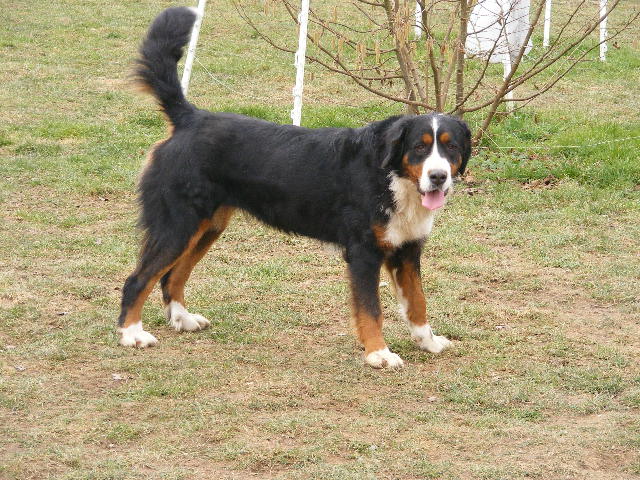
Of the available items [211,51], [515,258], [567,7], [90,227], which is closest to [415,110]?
[515,258]

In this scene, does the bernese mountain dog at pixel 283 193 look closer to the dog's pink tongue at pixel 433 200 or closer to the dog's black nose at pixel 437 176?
the dog's pink tongue at pixel 433 200

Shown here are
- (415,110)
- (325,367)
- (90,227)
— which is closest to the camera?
(325,367)

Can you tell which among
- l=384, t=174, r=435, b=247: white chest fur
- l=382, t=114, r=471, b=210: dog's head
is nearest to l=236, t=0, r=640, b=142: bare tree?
l=382, t=114, r=471, b=210: dog's head

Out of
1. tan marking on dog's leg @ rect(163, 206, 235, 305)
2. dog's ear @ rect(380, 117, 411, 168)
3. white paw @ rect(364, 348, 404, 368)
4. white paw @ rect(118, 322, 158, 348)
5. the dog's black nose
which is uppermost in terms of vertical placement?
dog's ear @ rect(380, 117, 411, 168)

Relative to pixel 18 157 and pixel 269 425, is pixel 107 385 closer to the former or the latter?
pixel 269 425

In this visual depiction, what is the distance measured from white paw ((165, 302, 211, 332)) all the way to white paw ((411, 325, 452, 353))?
4.59 ft

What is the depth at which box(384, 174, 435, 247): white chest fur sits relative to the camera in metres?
5.39

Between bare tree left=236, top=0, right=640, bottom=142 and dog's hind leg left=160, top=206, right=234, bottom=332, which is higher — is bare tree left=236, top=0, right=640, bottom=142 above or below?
above

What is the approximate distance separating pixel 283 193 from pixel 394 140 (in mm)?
887

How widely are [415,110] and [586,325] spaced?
3987 millimetres

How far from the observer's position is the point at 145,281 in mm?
5746

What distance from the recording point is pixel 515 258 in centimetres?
756

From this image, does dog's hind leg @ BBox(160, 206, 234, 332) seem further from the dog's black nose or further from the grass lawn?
the dog's black nose

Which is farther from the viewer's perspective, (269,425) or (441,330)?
(441,330)
